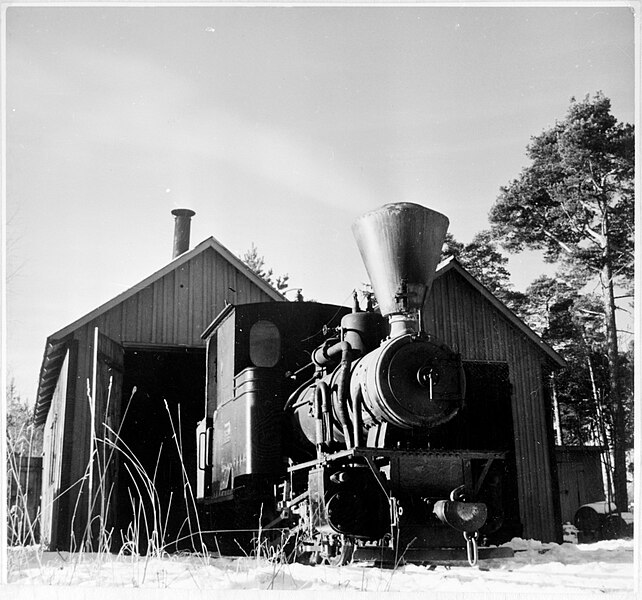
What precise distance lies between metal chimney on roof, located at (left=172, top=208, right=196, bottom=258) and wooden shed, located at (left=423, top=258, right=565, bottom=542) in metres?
4.38

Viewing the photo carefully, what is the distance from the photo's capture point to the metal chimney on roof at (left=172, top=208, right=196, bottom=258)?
12.8 meters

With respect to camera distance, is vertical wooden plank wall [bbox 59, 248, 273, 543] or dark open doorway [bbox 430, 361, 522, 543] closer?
vertical wooden plank wall [bbox 59, 248, 273, 543]

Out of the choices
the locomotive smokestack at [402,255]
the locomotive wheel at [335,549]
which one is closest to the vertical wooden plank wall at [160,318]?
the locomotive wheel at [335,549]

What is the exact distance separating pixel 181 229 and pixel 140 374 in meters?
3.58

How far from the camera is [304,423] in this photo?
256 inches

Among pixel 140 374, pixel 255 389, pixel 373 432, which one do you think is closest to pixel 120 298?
pixel 140 374

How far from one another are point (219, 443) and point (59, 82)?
390 cm

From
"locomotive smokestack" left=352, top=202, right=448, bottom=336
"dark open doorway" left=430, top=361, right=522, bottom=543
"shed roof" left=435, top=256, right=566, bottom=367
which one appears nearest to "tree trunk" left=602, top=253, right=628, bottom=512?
"dark open doorway" left=430, top=361, right=522, bottom=543

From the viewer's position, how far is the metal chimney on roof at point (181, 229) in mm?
12773

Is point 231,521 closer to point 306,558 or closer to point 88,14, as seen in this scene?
point 306,558

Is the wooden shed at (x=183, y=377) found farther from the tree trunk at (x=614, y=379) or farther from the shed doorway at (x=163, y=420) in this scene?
the tree trunk at (x=614, y=379)

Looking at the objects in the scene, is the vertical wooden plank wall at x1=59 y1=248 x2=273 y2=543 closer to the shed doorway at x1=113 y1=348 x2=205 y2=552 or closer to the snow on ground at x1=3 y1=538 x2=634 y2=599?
the shed doorway at x1=113 y1=348 x2=205 y2=552

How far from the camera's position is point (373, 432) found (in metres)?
5.68

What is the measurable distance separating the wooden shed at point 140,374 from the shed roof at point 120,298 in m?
0.02
